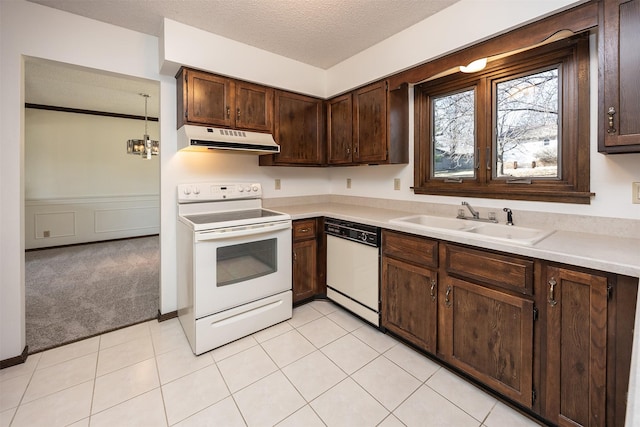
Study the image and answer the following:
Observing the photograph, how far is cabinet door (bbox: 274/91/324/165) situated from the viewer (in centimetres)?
283

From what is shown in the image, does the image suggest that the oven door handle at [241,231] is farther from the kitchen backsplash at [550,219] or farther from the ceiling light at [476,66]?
the ceiling light at [476,66]

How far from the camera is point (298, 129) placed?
2.96m

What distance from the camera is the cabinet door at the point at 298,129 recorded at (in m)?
2.83

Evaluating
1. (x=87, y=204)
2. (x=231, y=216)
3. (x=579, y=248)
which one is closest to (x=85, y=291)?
(x=231, y=216)

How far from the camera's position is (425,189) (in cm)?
249

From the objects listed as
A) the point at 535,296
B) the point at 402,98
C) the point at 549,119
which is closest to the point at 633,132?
the point at 549,119

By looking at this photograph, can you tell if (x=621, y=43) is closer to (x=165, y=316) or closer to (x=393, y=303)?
(x=393, y=303)

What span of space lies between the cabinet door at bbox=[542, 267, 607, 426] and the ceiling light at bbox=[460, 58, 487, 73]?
1.43 metres

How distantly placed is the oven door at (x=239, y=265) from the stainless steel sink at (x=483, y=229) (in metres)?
0.99

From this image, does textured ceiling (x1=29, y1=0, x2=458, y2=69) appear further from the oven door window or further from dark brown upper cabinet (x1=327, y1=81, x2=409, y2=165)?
the oven door window

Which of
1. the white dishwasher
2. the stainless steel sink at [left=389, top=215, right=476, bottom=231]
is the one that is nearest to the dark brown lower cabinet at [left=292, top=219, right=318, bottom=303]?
the white dishwasher

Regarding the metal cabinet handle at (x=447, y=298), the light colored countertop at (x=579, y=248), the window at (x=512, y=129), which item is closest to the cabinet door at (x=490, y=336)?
the metal cabinet handle at (x=447, y=298)

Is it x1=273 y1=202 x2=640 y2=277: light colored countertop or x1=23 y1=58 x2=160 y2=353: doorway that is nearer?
x1=273 y1=202 x2=640 y2=277: light colored countertop

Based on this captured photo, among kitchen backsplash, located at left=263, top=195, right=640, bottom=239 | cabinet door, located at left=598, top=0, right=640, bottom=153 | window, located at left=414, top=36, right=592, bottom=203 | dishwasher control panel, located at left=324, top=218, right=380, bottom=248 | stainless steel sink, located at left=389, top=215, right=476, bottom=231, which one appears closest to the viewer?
cabinet door, located at left=598, top=0, right=640, bottom=153
